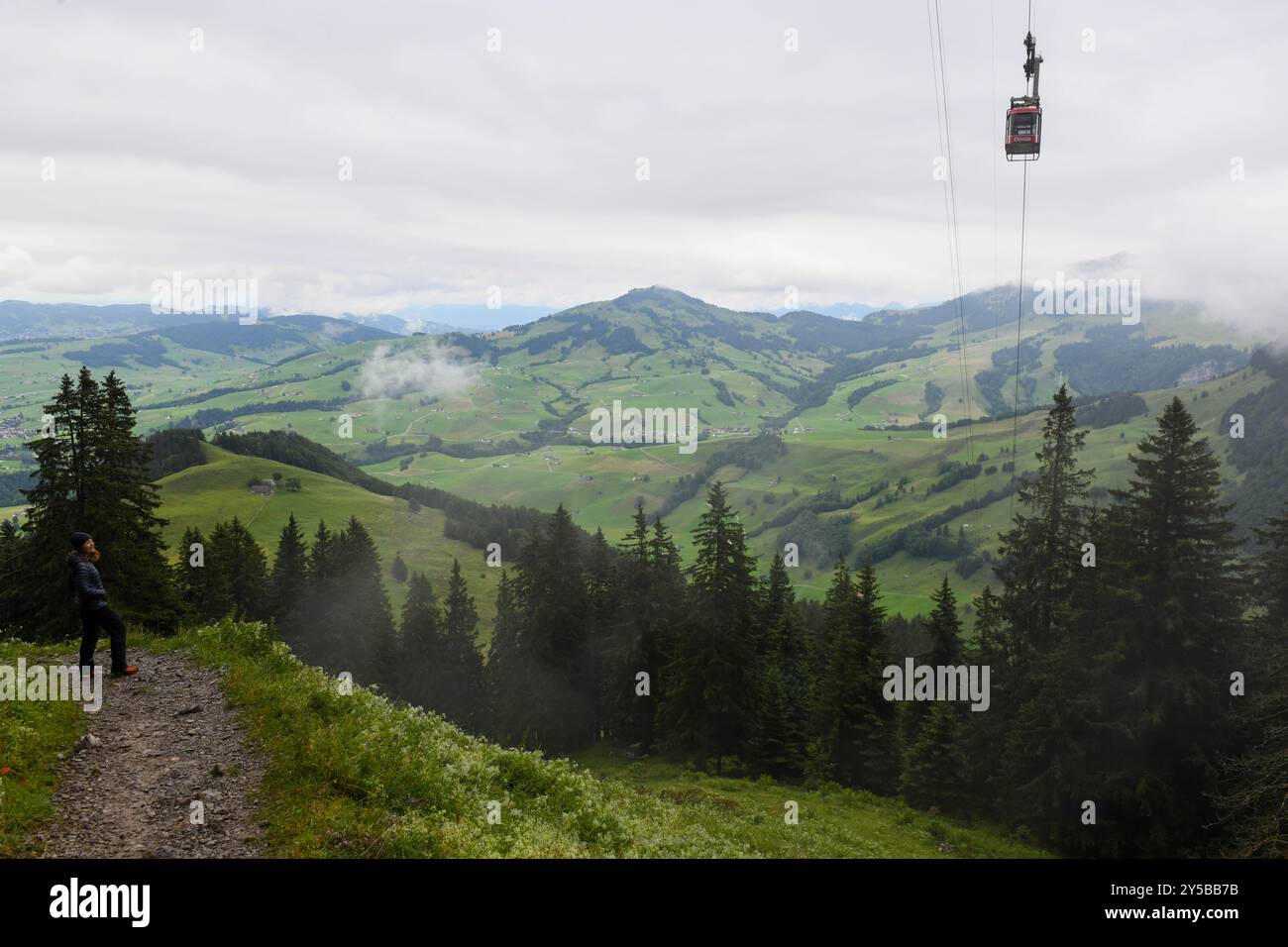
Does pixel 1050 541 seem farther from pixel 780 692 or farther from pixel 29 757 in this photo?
pixel 29 757

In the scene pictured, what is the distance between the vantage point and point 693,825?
72.3 ft

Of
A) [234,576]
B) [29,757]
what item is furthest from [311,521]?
[29,757]

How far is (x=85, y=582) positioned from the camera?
16.7 meters

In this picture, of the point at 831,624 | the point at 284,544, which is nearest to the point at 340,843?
the point at 831,624

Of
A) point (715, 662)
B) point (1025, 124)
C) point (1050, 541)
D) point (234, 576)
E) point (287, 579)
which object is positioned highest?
point (1025, 124)

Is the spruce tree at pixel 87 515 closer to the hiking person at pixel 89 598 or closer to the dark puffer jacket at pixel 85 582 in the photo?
the hiking person at pixel 89 598

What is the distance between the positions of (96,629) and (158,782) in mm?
6647

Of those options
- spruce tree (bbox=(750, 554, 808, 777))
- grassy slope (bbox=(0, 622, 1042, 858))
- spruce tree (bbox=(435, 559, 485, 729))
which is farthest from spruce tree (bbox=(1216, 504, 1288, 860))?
spruce tree (bbox=(435, 559, 485, 729))

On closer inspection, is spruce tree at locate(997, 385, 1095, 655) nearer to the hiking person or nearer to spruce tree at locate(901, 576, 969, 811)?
spruce tree at locate(901, 576, 969, 811)

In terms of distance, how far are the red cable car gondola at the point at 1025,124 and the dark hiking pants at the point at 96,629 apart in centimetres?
4184

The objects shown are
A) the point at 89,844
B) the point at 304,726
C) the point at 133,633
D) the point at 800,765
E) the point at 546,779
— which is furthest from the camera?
the point at 800,765

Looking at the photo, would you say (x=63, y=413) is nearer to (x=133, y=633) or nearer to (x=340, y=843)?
(x=133, y=633)
